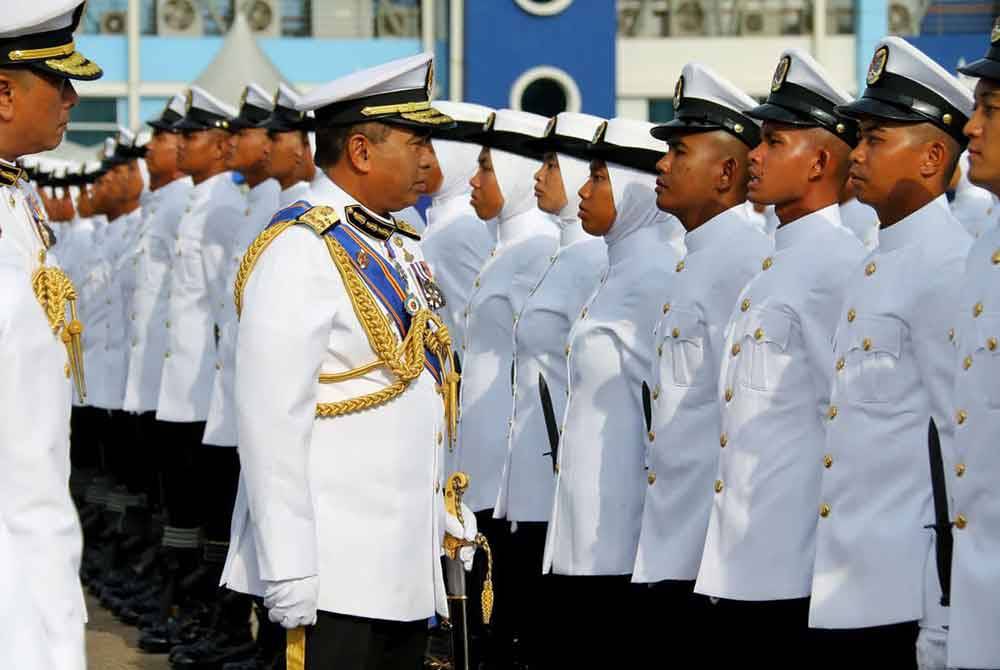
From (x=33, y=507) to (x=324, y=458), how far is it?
1.39m

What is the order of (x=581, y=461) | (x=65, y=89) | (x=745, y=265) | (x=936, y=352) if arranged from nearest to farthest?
(x=65, y=89) < (x=936, y=352) < (x=745, y=265) < (x=581, y=461)

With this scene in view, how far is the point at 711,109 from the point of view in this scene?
615 centimetres

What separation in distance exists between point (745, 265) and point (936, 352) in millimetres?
1336

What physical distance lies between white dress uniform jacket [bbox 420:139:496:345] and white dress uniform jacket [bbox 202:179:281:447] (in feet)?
2.55

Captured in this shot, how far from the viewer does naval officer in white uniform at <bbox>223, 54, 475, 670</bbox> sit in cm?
445

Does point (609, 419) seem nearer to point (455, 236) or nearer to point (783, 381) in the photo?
point (783, 381)

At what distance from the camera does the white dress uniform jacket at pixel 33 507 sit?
10.6 feet

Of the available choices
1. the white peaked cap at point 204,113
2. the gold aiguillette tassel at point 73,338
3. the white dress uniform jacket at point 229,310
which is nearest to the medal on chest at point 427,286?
the gold aiguillette tassel at point 73,338

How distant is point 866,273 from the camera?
4996mm

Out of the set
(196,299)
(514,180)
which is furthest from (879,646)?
(196,299)

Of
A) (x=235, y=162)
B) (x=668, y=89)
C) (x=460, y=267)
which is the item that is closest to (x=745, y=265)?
(x=460, y=267)

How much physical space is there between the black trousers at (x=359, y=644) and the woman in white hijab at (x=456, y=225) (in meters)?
3.93

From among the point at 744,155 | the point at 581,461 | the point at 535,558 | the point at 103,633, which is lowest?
the point at 103,633

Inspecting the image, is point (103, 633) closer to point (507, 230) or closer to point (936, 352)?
point (507, 230)
